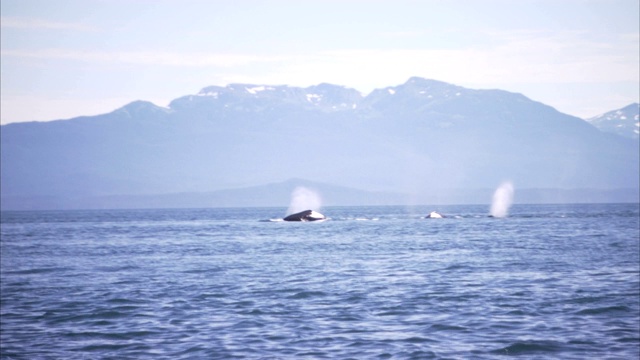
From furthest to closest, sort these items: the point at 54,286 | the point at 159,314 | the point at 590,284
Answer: the point at 54,286 → the point at 590,284 → the point at 159,314

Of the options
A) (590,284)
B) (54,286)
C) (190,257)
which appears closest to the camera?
(590,284)

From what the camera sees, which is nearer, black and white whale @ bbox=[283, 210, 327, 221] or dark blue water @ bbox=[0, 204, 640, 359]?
dark blue water @ bbox=[0, 204, 640, 359]

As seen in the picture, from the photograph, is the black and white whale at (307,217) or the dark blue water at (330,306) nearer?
the dark blue water at (330,306)

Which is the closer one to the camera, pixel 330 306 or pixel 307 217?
pixel 330 306

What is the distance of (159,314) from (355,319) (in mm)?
7643

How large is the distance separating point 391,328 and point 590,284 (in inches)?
602

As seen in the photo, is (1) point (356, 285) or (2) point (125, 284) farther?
(2) point (125, 284)

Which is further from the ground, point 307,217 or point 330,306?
point 307,217

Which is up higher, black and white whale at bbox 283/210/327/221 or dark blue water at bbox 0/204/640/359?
black and white whale at bbox 283/210/327/221

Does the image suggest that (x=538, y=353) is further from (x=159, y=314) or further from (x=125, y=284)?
(x=125, y=284)

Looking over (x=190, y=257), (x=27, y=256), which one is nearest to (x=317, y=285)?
(x=190, y=257)

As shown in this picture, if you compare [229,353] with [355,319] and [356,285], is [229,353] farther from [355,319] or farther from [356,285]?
[356,285]

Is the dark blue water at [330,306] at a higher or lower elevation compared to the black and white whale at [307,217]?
lower

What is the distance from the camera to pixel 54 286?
148 feet
